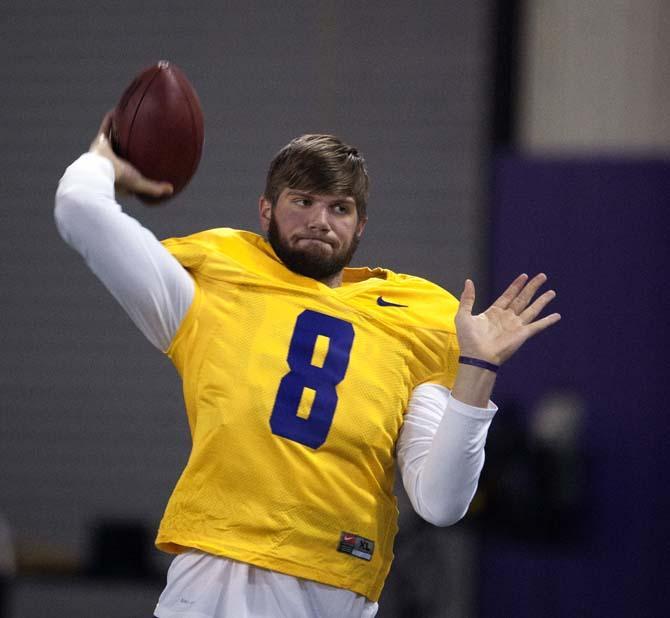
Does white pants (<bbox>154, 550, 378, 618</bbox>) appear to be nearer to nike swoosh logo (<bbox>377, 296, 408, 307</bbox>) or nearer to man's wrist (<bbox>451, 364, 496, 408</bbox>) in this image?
man's wrist (<bbox>451, 364, 496, 408</bbox>)

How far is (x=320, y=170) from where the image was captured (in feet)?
7.50

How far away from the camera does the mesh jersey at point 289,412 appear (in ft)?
6.95

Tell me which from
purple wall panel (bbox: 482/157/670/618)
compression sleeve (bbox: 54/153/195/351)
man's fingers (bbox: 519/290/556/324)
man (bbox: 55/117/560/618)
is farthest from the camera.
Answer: purple wall panel (bbox: 482/157/670/618)

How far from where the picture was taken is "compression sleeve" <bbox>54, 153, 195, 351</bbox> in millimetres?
1980

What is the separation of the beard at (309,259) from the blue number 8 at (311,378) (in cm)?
10

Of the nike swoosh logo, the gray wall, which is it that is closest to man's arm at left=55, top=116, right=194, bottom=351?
the nike swoosh logo

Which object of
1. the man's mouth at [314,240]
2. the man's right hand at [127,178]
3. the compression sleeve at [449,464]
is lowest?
the compression sleeve at [449,464]

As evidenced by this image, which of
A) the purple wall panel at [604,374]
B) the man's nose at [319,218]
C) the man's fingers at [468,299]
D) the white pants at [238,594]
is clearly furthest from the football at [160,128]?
the purple wall panel at [604,374]

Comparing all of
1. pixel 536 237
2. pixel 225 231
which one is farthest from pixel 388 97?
pixel 225 231

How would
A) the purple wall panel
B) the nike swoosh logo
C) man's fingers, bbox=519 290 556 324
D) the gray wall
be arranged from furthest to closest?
the gray wall < the purple wall panel < the nike swoosh logo < man's fingers, bbox=519 290 556 324

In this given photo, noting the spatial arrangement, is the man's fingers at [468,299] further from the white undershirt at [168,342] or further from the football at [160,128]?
the football at [160,128]

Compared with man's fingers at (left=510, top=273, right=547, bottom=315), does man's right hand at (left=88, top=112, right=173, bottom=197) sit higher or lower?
higher

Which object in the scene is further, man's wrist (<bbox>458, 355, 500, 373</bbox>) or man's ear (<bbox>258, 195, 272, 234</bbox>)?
man's ear (<bbox>258, 195, 272, 234</bbox>)

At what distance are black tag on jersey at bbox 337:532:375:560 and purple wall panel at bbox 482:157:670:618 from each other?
3.21 metres
